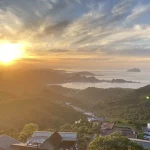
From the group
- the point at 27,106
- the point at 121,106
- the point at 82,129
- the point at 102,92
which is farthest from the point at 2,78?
the point at 82,129

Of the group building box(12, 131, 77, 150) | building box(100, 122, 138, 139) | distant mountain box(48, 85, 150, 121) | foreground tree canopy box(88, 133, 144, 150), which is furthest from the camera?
distant mountain box(48, 85, 150, 121)

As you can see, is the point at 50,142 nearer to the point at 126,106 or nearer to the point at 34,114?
the point at 34,114

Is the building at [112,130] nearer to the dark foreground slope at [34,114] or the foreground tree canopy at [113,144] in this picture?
the foreground tree canopy at [113,144]

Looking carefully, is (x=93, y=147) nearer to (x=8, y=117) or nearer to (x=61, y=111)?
(x=8, y=117)

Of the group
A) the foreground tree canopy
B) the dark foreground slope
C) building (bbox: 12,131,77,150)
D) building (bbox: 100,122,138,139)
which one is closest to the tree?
building (bbox: 12,131,77,150)

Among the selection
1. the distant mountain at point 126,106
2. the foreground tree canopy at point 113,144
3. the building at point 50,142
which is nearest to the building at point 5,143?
the building at point 50,142

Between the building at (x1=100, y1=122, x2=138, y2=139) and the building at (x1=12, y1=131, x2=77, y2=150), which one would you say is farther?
the building at (x1=100, y1=122, x2=138, y2=139)

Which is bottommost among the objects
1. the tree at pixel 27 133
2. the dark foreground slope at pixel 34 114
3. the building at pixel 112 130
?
the building at pixel 112 130

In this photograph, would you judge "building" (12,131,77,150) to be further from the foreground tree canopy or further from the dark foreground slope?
the dark foreground slope
